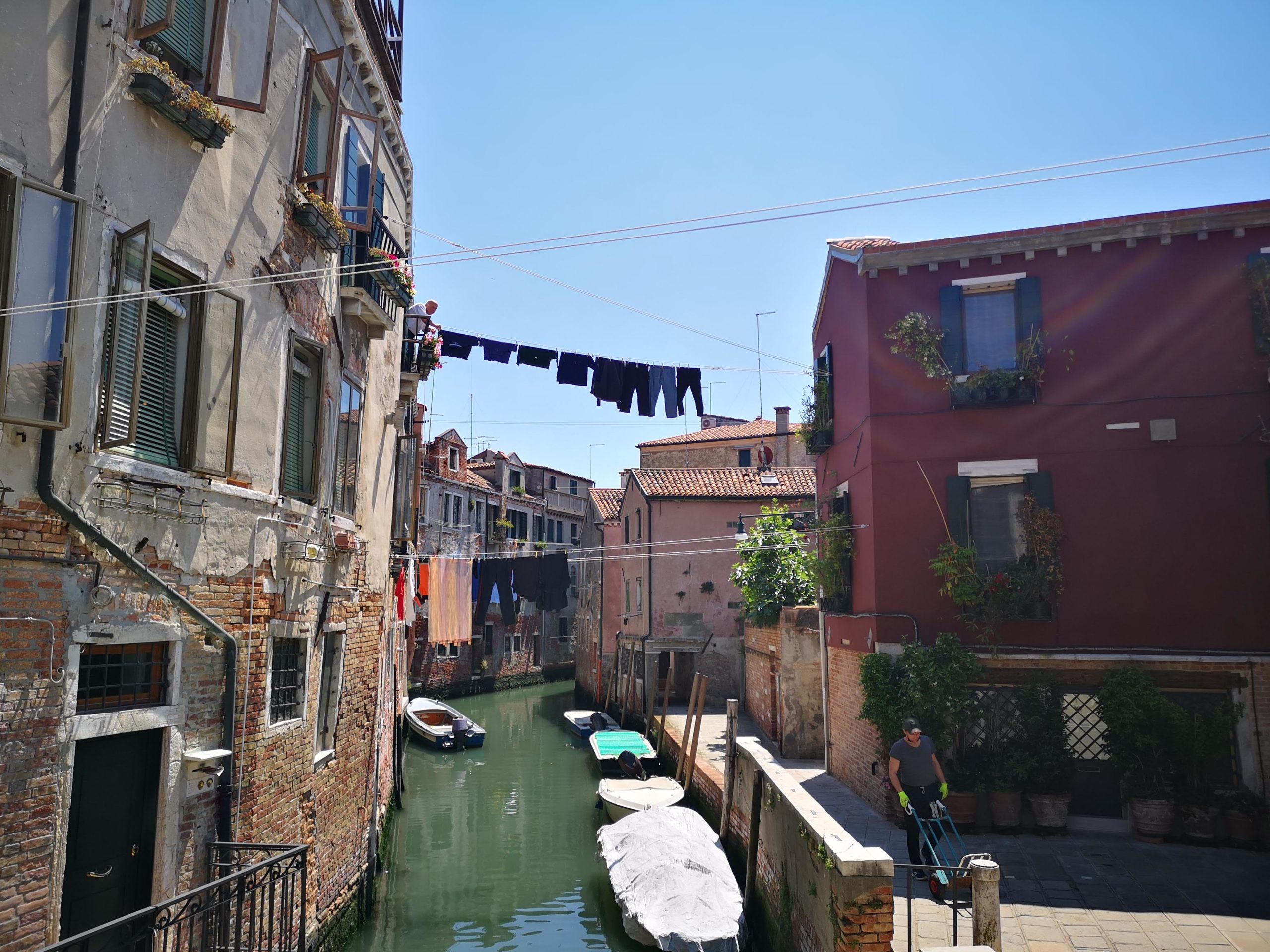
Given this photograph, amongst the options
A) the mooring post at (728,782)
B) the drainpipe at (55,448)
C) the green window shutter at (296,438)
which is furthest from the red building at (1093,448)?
the drainpipe at (55,448)

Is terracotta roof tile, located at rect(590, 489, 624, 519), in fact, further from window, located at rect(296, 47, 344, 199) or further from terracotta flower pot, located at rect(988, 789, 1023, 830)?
window, located at rect(296, 47, 344, 199)

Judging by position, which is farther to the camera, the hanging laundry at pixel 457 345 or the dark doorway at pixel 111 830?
the hanging laundry at pixel 457 345

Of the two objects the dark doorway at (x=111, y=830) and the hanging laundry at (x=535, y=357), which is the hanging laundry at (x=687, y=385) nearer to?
the hanging laundry at (x=535, y=357)

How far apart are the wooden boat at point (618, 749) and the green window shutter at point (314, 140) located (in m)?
13.2

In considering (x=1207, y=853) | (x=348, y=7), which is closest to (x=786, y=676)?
(x=1207, y=853)

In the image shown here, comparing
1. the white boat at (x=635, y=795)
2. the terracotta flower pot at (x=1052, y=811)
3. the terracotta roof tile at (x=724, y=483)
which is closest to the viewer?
the terracotta flower pot at (x=1052, y=811)

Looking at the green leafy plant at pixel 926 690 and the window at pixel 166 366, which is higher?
the window at pixel 166 366

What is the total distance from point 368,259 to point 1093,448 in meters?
8.25

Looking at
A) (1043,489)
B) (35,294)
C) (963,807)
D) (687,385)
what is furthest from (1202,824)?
(35,294)

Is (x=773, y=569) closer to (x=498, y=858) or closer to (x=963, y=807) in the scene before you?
(x=498, y=858)

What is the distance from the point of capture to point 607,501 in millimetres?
33812

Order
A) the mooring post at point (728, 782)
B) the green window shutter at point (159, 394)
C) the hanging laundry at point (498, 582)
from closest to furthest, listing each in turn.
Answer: the green window shutter at point (159, 394) < the mooring post at point (728, 782) < the hanging laundry at point (498, 582)

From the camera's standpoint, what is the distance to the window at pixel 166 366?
5.21 m

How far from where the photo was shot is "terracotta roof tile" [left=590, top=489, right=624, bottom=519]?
3238cm
